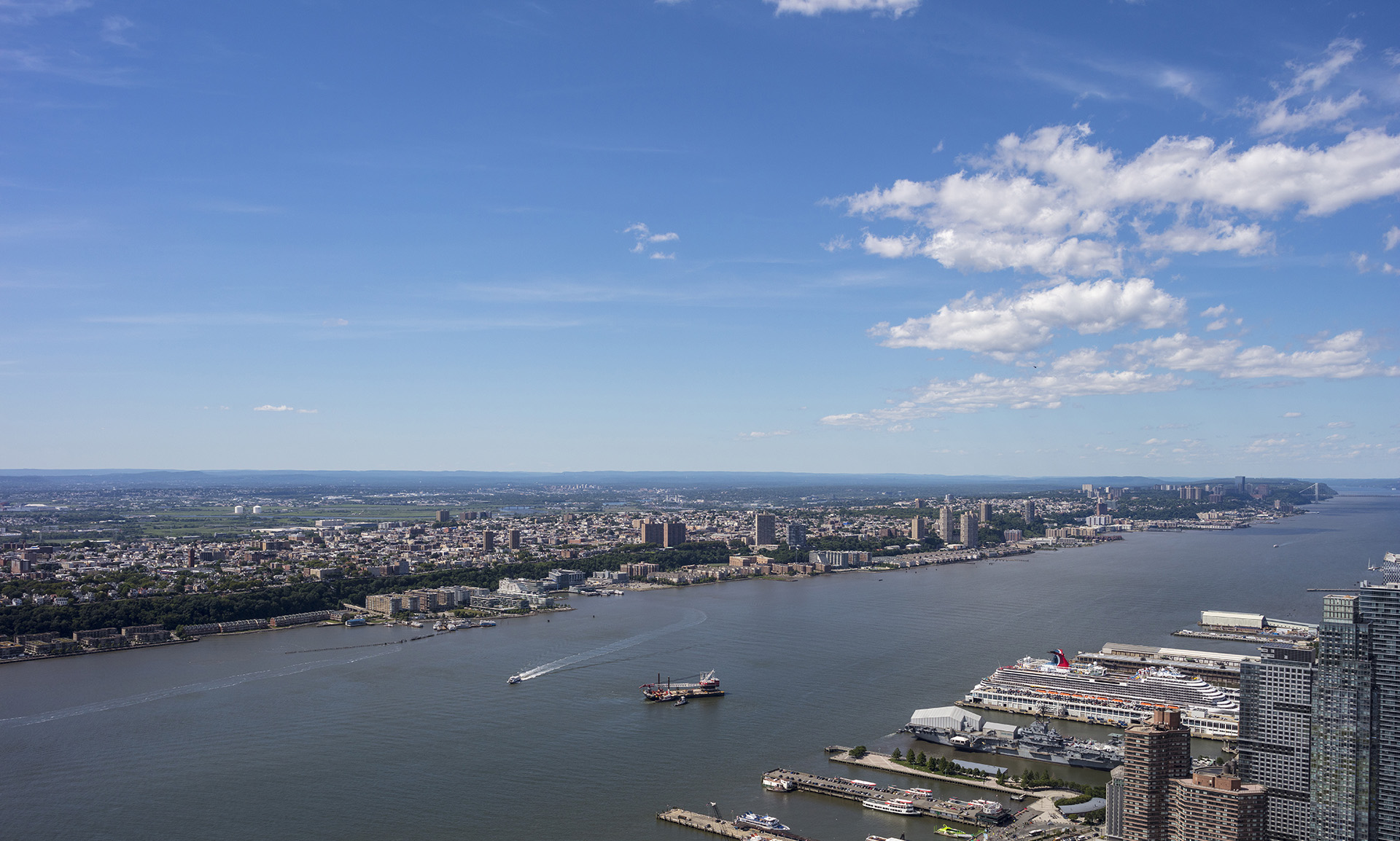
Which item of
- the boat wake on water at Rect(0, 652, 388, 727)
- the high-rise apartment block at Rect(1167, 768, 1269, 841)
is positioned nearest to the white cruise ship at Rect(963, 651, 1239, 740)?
the high-rise apartment block at Rect(1167, 768, 1269, 841)

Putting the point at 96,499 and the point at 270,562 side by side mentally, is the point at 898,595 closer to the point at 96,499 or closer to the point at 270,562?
the point at 270,562

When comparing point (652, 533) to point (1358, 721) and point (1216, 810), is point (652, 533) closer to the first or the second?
point (1358, 721)

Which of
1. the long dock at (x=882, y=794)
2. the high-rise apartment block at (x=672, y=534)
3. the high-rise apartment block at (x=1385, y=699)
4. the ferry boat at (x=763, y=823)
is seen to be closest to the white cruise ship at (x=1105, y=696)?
the high-rise apartment block at (x=1385, y=699)

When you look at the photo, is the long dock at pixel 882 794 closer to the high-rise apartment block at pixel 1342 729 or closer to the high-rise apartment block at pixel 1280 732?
the high-rise apartment block at pixel 1280 732

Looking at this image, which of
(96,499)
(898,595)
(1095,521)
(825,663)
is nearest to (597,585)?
(898,595)

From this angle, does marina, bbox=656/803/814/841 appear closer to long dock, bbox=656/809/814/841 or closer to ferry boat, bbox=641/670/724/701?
long dock, bbox=656/809/814/841

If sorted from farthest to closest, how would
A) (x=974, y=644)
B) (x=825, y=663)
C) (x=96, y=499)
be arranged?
(x=96, y=499), (x=974, y=644), (x=825, y=663)
